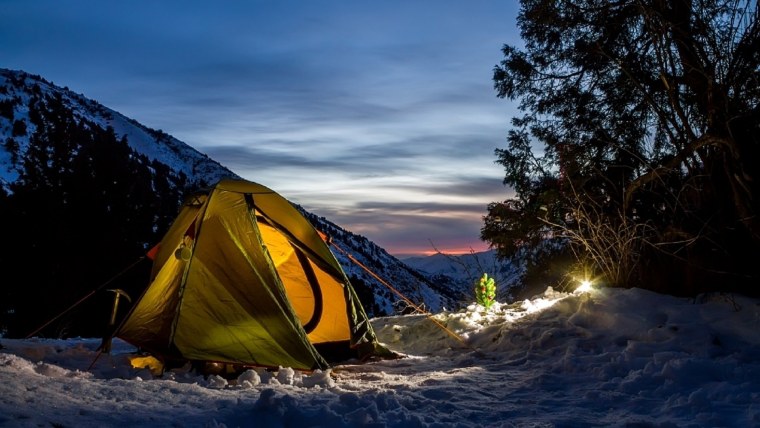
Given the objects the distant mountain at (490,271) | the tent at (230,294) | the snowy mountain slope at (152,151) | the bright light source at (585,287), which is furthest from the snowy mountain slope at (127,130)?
the bright light source at (585,287)

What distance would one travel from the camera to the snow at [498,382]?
Answer: 3473 mm

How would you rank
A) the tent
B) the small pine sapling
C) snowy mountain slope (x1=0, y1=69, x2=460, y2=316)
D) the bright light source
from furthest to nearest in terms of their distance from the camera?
snowy mountain slope (x1=0, y1=69, x2=460, y2=316) → the small pine sapling → the bright light source → the tent

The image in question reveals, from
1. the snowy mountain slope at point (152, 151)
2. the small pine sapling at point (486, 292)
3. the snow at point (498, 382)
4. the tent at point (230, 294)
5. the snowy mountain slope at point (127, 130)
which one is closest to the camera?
the snow at point (498, 382)

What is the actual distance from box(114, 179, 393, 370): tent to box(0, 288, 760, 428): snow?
11.9 inches

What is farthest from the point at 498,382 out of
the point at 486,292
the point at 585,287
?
the point at 486,292

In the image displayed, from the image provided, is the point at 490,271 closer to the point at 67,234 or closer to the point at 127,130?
the point at 67,234

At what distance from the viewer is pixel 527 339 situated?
6.62 metres

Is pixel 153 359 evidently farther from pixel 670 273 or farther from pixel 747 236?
pixel 747 236

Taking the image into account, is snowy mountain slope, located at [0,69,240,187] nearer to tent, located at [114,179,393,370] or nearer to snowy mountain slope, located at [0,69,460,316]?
snowy mountain slope, located at [0,69,460,316]

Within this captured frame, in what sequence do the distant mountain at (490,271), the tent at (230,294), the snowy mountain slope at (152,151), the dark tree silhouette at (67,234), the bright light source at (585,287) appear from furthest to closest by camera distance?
the snowy mountain slope at (152,151), the dark tree silhouette at (67,234), the distant mountain at (490,271), the bright light source at (585,287), the tent at (230,294)

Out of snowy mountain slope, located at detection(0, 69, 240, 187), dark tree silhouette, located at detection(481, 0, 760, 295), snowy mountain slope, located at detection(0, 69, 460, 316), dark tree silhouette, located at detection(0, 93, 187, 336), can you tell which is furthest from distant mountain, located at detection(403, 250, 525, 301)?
snowy mountain slope, located at detection(0, 69, 240, 187)

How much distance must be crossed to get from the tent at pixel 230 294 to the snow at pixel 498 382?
0.30 meters

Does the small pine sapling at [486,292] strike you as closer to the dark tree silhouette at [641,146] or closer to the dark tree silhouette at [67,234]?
the dark tree silhouette at [641,146]

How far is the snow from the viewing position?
3473 mm
